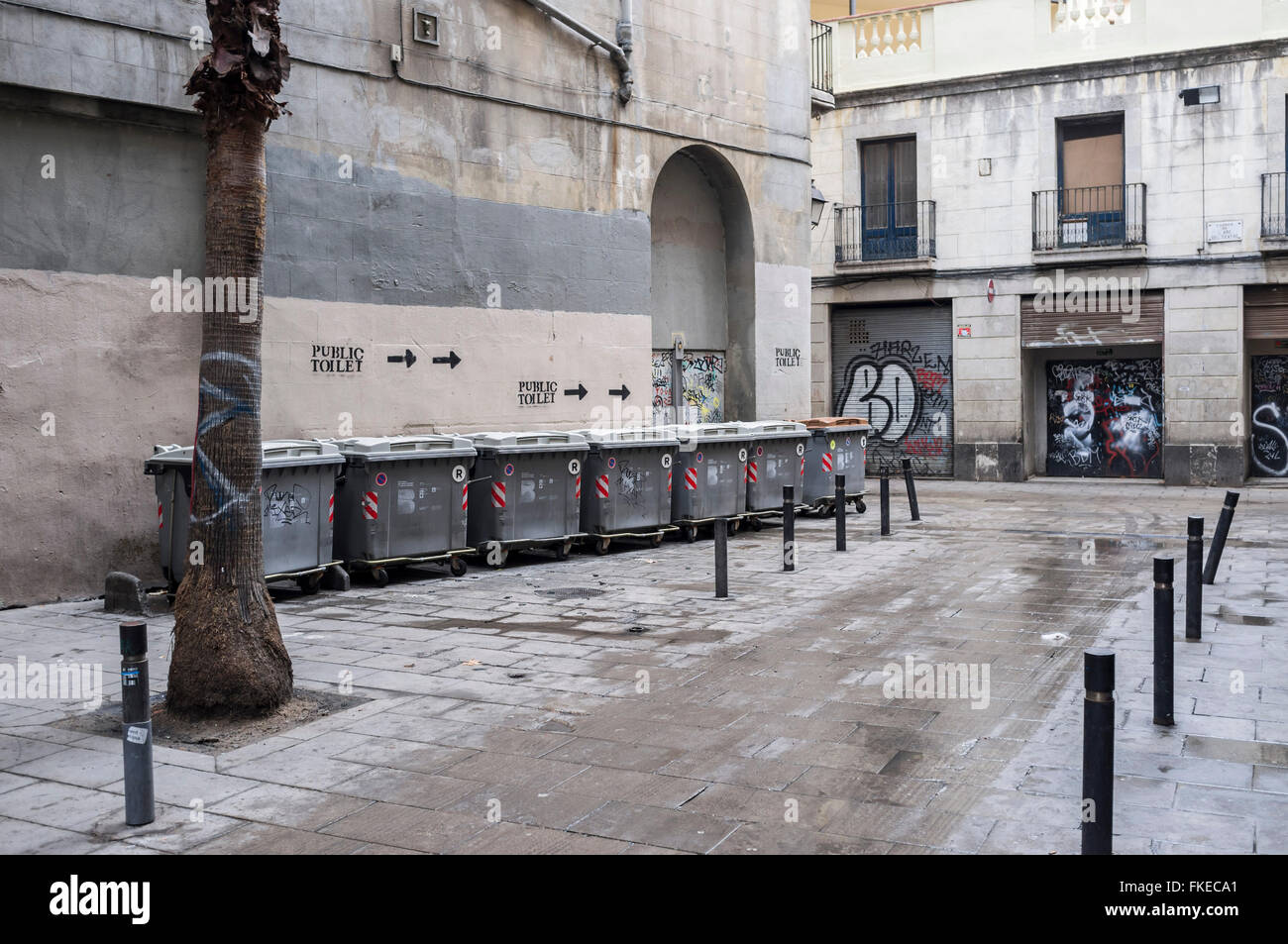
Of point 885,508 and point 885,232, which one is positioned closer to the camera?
point 885,508

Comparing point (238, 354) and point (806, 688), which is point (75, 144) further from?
point (806, 688)

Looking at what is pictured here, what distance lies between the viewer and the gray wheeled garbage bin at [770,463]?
1689 centimetres

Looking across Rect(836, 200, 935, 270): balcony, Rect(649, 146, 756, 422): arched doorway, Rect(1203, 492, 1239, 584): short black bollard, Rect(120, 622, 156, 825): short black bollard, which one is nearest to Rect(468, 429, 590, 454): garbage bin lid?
Rect(649, 146, 756, 422): arched doorway

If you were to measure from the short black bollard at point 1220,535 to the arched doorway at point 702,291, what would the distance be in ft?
31.3

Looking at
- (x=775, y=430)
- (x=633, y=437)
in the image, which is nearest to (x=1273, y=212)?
(x=775, y=430)

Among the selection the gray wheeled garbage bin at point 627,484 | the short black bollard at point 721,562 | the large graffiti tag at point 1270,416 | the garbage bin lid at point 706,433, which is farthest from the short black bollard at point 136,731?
the large graffiti tag at point 1270,416

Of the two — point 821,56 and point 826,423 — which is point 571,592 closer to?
point 826,423

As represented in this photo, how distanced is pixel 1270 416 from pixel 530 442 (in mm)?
17429

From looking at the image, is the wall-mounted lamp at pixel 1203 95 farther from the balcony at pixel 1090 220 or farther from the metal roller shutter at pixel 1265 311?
the metal roller shutter at pixel 1265 311

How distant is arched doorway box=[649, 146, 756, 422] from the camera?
19609 millimetres

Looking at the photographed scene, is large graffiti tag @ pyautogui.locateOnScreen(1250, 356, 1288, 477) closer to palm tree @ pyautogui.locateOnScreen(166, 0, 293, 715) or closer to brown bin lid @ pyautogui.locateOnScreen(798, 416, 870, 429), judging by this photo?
brown bin lid @ pyautogui.locateOnScreen(798, 416, 870, 429)

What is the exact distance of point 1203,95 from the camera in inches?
922

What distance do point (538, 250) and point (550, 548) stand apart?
4531 millimetres
